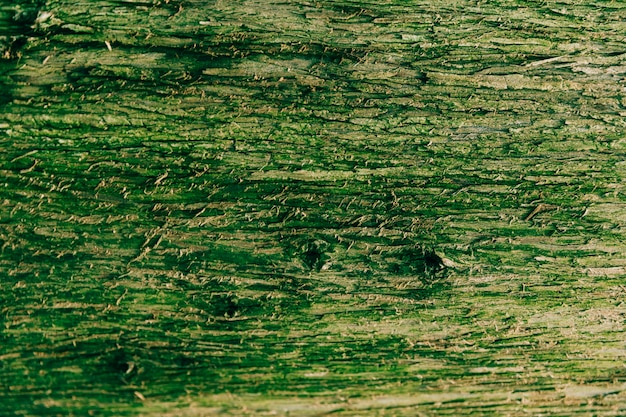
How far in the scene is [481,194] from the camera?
97.9 inches

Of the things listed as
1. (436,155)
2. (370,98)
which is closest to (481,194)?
(436,155)

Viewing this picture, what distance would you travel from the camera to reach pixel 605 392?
2.49m

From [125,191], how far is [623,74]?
8.27ft

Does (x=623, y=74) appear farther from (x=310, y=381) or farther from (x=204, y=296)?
(x=204, y=296)

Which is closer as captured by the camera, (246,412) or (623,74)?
(246,412)

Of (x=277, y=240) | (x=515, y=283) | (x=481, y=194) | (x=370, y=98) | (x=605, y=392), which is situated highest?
(x=370, y=98)

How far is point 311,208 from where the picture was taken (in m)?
2.45

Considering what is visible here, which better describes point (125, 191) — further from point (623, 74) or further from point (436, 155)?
point (623, 74)

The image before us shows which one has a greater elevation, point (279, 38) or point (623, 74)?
point (279, 38)

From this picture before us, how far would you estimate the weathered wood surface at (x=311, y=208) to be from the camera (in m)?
2.35

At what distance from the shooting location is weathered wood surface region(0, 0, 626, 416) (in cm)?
235

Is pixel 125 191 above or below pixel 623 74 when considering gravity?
below

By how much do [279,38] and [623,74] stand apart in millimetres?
1737

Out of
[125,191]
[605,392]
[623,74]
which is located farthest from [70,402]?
[623,74]
